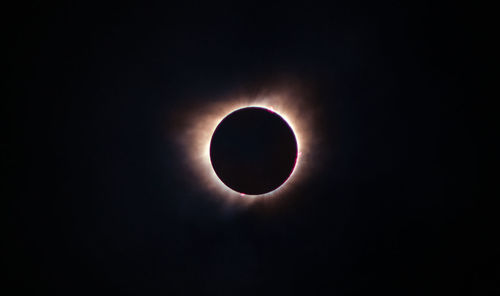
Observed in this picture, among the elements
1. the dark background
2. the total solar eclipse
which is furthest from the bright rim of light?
the total solar eclipse

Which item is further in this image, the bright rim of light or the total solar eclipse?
the bright rim of light

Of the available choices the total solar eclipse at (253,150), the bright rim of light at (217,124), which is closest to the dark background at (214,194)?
the bright rim of light at (217,124)

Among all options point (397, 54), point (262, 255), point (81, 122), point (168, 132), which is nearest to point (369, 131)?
point (397, 54)

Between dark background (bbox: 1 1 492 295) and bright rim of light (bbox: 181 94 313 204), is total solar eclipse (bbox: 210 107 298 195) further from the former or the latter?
dark background (bbox: 1 1 492 295)

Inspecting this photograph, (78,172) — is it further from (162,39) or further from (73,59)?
(162,39)

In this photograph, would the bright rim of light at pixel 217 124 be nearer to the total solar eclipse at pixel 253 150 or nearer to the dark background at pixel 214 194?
the dark background at pixel 214 194

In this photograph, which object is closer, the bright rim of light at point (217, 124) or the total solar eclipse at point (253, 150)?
the total solar eclipse at point (253, 150)
